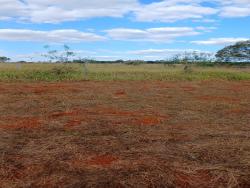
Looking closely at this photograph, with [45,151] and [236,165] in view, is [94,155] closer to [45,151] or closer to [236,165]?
[45,151]

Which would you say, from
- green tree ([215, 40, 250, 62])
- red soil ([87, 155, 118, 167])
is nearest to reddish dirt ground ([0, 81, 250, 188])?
red soil ([87, 155, 118, 167])

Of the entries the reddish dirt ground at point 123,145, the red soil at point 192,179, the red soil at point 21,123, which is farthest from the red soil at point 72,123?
the red soil at point 192,179

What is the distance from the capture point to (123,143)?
7973 millimetres

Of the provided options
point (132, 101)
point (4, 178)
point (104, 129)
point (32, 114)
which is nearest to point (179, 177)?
point (4, 178)

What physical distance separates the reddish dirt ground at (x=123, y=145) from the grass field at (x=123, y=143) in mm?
13

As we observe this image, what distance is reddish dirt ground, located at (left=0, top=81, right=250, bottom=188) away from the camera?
5910 millimetres

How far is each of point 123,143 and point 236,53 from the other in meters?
53.4

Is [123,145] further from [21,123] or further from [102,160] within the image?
[21,123]

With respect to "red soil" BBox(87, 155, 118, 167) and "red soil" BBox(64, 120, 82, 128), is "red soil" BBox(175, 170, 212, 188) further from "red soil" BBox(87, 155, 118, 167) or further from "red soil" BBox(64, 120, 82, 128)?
"red soil" BBox(64, 120, 82, 128)

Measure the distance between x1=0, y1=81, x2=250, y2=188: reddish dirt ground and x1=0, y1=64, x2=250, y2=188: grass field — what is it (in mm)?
13

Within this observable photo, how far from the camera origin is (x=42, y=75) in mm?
28156

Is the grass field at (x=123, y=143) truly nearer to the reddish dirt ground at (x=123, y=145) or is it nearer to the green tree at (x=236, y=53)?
the reddish dirt ground at (x=123, y=145)

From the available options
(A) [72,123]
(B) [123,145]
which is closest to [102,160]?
(B) [123,145]

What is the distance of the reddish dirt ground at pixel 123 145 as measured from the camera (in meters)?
5.91
